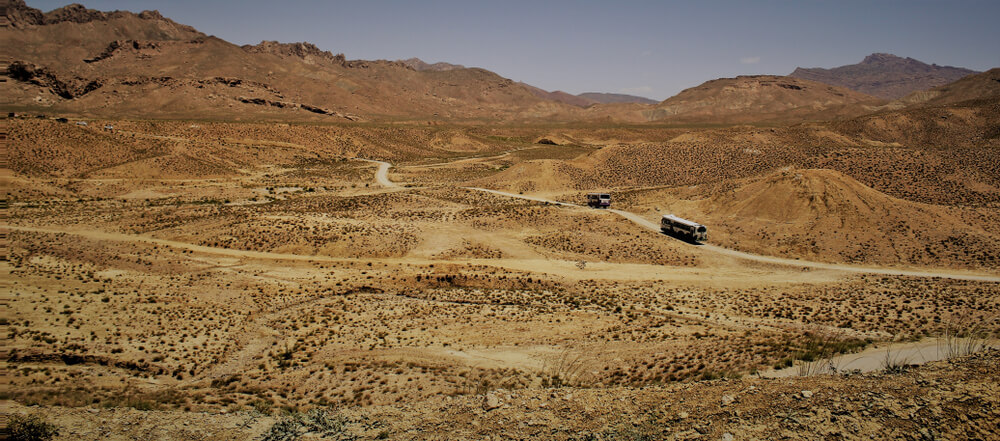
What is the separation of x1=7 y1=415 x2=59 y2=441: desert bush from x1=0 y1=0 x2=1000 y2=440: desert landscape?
0.12 m

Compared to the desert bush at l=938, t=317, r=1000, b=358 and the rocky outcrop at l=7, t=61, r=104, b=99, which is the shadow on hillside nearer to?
the desert bush at l=938, t=317, r=1000, b=358

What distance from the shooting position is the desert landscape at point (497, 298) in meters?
12.9

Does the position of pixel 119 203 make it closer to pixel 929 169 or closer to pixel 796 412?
pixel 796 412

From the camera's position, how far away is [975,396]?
10.6 metres

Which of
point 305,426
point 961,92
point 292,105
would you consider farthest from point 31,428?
point 961,92

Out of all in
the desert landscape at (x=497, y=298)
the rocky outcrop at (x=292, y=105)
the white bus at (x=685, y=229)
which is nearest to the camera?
the desert landscape at (x=497, y=298)

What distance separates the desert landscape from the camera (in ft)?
42.4

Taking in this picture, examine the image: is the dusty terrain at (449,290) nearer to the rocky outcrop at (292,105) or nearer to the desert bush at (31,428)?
the desert bush at (31,428)

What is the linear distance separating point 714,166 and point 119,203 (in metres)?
78.2

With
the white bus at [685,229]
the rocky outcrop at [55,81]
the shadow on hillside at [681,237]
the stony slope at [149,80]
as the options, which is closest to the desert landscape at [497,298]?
the shadow on hillside at [681,237]

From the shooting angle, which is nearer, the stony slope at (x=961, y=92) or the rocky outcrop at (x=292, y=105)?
the rocky outcrop at (x=292, y=105)

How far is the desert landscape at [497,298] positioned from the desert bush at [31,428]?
0.12m

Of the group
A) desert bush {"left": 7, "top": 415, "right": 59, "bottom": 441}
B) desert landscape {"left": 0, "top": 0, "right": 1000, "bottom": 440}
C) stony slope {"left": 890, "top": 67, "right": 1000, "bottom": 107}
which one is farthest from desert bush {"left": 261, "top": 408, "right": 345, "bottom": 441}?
stony slope {"left": 890, "top": 67, "right": 1000, "bottom": 107}

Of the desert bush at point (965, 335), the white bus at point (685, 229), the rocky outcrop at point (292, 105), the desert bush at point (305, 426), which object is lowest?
the desert bush at point (305, 426)
